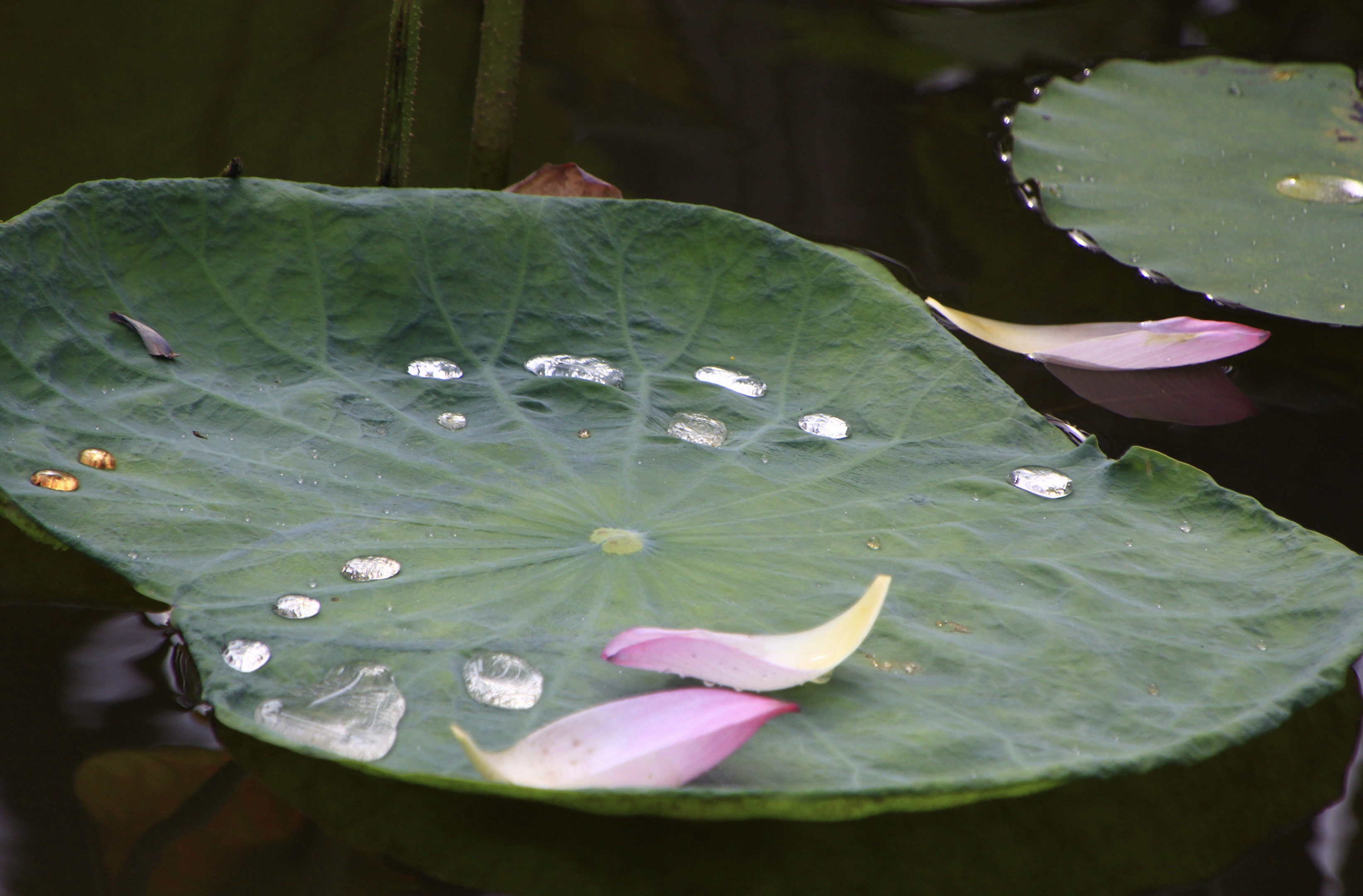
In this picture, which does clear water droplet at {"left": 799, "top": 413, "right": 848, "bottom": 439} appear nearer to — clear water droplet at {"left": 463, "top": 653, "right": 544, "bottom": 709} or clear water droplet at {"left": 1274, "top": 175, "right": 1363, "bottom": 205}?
clear water droplet at {"left": 463, "top": 653, "right": 544, "bottom": 709}

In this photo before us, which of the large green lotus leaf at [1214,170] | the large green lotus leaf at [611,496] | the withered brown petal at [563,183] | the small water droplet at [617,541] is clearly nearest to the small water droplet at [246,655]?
the large green lotus leaf at [611,496]

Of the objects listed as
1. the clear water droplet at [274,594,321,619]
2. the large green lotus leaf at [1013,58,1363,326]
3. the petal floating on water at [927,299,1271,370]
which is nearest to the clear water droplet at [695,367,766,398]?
the petal floating on water at [927,299,1271,370]

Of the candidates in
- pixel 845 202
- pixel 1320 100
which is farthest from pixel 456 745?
pixel 1320 100

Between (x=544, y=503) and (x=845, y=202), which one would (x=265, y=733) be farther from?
(x=845, y=202)

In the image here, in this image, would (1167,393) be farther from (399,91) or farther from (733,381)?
(399,91)

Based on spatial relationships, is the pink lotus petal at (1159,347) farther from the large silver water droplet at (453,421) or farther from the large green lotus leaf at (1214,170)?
the large silver water droplet at (453,421)

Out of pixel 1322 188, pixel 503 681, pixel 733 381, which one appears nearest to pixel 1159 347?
pixel 733 381
